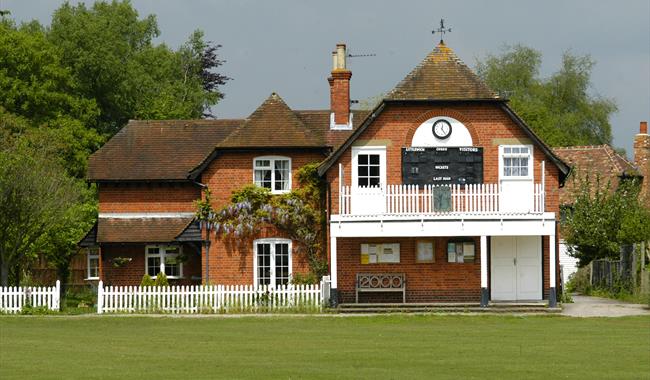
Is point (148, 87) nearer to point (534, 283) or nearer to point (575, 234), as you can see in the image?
point (575, 234)

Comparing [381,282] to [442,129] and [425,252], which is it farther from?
[442,129]

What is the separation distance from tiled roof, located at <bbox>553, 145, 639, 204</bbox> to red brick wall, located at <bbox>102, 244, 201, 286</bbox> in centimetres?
1949

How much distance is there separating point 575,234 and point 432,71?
12457 millimetres

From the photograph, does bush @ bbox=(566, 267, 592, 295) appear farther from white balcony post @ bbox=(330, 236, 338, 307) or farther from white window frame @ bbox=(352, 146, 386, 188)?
white balcony post @ bbox=(330, 236, 338, 307)

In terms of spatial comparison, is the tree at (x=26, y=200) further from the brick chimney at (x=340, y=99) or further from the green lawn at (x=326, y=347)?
the brick chimney at (x=340, y=99)

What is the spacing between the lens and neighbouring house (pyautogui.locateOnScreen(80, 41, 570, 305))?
38.7 meters

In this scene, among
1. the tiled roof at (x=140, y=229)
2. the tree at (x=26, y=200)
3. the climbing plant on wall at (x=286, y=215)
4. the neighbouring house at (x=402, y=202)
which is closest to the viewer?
the neighbouring house at (x=402, y=202)

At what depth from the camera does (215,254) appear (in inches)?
1624

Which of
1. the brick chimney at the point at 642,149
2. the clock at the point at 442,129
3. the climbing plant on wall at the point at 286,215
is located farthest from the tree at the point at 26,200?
the brick chimney at the point at 642,149

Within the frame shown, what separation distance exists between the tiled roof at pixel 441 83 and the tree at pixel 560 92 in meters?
45.5

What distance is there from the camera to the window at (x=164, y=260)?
42625 mm

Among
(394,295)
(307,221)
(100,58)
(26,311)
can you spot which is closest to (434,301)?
(394,295)

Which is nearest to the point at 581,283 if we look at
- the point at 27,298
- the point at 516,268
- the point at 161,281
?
the point at 516,268

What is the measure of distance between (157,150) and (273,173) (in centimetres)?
458
